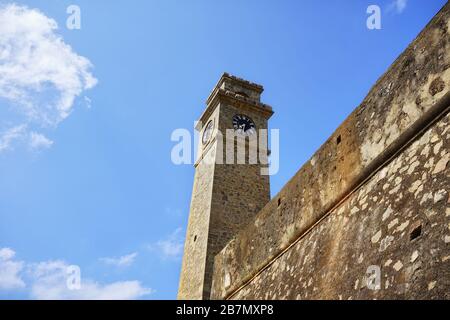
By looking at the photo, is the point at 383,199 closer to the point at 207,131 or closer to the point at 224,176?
the point at 224,176

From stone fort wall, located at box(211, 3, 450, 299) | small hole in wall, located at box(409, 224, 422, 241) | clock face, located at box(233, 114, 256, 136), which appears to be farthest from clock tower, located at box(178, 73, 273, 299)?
small hole in wall, located at box(409, 224, 422, 241)

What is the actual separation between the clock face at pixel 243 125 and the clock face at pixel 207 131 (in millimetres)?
932

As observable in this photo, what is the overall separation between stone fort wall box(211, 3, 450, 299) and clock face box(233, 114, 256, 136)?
1013 cm

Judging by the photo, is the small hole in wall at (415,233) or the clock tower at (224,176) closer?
the small hole in wall at (415,233)

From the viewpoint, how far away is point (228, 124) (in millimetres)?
14664

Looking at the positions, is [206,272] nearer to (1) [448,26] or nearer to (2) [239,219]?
(2) [239,219]

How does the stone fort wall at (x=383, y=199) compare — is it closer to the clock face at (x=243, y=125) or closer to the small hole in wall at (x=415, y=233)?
the small hole in wall at (x=415, y=233)

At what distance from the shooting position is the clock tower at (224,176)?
38.1 feet

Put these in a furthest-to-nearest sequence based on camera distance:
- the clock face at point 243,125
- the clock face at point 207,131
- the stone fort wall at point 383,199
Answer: the clock face at point 207,131, the clock face at point 243,125, the stone fort wall at point 383,199

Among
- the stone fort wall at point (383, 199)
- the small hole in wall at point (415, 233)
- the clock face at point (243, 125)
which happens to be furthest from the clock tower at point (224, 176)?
the small hole in wall at point (415, 233)

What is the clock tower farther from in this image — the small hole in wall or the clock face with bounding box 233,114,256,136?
the small hole in wall

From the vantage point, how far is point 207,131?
15.5 metres

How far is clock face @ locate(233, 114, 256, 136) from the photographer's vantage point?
1477 centimetres

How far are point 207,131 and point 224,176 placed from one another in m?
2.98
